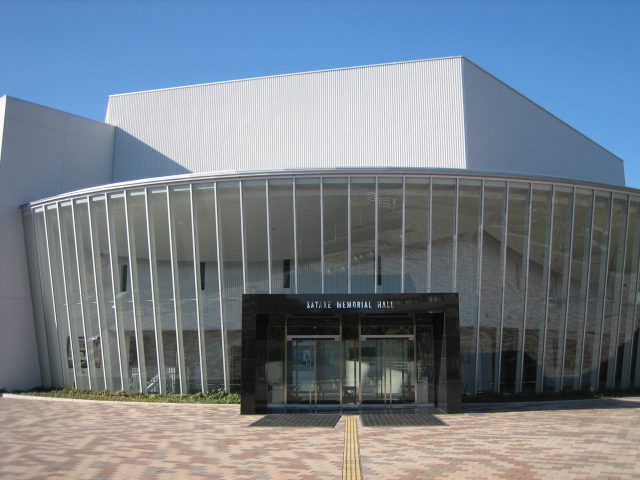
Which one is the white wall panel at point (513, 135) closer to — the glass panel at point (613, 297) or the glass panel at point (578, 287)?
the glass panel at point (578, 287)

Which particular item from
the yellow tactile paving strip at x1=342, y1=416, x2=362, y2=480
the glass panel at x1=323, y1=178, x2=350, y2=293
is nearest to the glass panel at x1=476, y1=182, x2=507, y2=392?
the glass panel at x1=323, y1=178, x2=350, y2=293

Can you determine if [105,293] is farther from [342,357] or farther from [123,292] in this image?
[342,357]

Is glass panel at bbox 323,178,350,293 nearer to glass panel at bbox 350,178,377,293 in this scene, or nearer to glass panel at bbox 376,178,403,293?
glass panel at bbox 350,178,377,293

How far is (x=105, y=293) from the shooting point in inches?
1023

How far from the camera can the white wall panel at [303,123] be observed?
30.3 m

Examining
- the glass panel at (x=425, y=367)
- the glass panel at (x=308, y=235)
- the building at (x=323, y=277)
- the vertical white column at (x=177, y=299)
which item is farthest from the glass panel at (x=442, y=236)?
the vertical white column at (x=177, y=299)

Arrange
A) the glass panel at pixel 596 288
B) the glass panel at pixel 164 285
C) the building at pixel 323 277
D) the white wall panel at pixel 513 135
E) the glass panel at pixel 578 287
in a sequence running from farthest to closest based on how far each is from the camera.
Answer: the white wall panel at pixel 513 135
the glass panel at pixel 596 288
the glass panel at pixel 578 287
the glass panel at pixel 164 285
the building at pixel 323 277

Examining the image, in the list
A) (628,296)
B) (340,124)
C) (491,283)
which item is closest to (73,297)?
(340,124)

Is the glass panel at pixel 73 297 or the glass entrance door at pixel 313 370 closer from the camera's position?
the glass entrance door at pixel 313 370

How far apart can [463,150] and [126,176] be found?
1823cm

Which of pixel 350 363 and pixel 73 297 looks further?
pixel 73 297

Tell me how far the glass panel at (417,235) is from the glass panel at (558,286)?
542 centimetres

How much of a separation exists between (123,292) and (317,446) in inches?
540

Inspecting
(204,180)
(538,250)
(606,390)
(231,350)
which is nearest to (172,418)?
(231,350)
